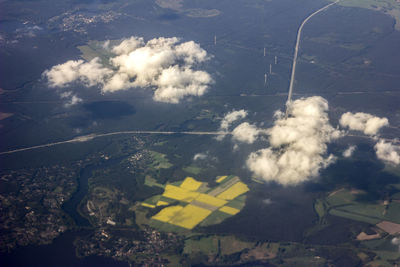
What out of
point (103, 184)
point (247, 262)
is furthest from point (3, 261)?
point (247, 262)

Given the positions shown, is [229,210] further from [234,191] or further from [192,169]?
[192,169]

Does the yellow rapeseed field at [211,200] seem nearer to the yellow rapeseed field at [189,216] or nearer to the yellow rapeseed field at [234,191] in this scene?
the yellow rapeseed field at [234,191]

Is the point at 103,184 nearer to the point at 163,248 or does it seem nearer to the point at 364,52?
the point at 163,248

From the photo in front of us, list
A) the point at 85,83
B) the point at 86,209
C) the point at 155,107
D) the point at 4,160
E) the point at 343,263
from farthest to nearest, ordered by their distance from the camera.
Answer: the point at 85,83 → the point at 155,107 → the point at 4,160 → the point at 86,209 → the point at 343,263

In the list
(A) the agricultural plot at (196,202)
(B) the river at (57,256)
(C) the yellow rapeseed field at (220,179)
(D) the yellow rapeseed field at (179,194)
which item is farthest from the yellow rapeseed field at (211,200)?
(B) the river at (57,256)

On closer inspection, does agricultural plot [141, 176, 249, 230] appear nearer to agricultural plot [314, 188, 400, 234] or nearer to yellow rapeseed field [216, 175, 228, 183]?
yellow rapeseed field [216, 175, 228, 183]

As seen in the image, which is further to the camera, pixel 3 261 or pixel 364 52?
pixel 364 52

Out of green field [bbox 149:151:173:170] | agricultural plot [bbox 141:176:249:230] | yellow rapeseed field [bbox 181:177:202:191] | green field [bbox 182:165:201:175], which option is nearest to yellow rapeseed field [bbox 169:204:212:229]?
agricultural plot [bbox 141:176:249:230]

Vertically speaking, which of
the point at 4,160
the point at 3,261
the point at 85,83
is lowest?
the point at 3,261
